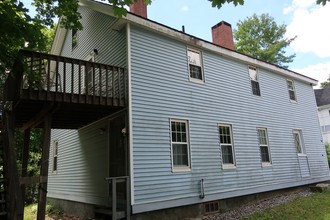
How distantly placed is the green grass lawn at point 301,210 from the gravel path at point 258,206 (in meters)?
0.44

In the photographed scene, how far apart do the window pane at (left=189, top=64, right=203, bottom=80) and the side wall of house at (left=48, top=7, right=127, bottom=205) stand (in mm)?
2900

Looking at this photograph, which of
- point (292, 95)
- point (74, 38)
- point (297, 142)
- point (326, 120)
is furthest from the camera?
point (326, 120)

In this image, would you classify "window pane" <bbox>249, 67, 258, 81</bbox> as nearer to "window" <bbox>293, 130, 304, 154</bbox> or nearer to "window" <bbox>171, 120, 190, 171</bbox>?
"window" <bbox>293, 130, 304, 154</bbox>

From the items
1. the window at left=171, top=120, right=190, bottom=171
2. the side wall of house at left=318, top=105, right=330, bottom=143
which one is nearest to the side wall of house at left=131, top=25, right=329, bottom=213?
the window at left=171, top=120, right=190, bottom=171

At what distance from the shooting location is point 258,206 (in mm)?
10578

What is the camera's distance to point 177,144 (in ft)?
30.5

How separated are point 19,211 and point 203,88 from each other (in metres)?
7.26

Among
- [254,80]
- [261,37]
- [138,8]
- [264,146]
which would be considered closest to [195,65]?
[138,8]

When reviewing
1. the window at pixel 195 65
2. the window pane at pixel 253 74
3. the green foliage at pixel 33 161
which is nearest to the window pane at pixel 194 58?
the window at pixel 195 65

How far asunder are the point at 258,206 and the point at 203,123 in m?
3.87

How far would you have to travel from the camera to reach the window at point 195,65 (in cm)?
1065

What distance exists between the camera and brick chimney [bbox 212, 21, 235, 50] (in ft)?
46.7

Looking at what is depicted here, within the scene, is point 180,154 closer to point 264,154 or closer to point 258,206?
point 258,206

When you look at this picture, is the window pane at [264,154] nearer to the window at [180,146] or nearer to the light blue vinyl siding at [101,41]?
the window at [180,146]
